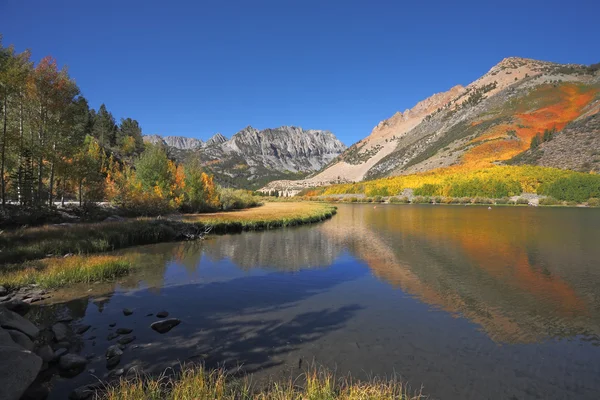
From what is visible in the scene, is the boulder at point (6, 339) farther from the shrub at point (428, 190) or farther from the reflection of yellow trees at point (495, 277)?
the shrub at point (428, 190)

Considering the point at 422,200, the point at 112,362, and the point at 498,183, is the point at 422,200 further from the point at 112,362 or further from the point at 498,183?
the point at 112,362

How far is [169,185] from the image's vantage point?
165 ft

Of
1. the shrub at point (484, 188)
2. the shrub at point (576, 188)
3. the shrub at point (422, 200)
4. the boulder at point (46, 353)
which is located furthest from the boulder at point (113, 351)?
the shrub at point (422, 200)

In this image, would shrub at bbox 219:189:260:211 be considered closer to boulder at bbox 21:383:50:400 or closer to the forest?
the forest

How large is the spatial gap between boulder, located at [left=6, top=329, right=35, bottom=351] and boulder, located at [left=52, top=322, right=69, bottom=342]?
1.32m

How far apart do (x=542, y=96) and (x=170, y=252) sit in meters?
201

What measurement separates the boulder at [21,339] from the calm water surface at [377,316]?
133cm

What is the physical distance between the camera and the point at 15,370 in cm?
614

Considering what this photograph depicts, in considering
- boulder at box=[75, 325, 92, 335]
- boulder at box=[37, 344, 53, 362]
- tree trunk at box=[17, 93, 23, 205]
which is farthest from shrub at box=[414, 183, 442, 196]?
boulder at box=[37, 344, 53, 362]

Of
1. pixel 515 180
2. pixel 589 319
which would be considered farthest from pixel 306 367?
pixel 515 180

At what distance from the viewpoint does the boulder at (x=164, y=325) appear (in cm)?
1029

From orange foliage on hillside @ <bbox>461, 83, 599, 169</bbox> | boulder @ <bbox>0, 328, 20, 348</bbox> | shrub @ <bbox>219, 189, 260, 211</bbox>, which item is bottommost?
boulder @ <bbox>0, 328, 20, 348</bbox>

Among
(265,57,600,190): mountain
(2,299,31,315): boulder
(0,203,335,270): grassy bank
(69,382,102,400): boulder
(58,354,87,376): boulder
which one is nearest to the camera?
(69,382,102,400): boulder

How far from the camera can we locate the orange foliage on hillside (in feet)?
422
